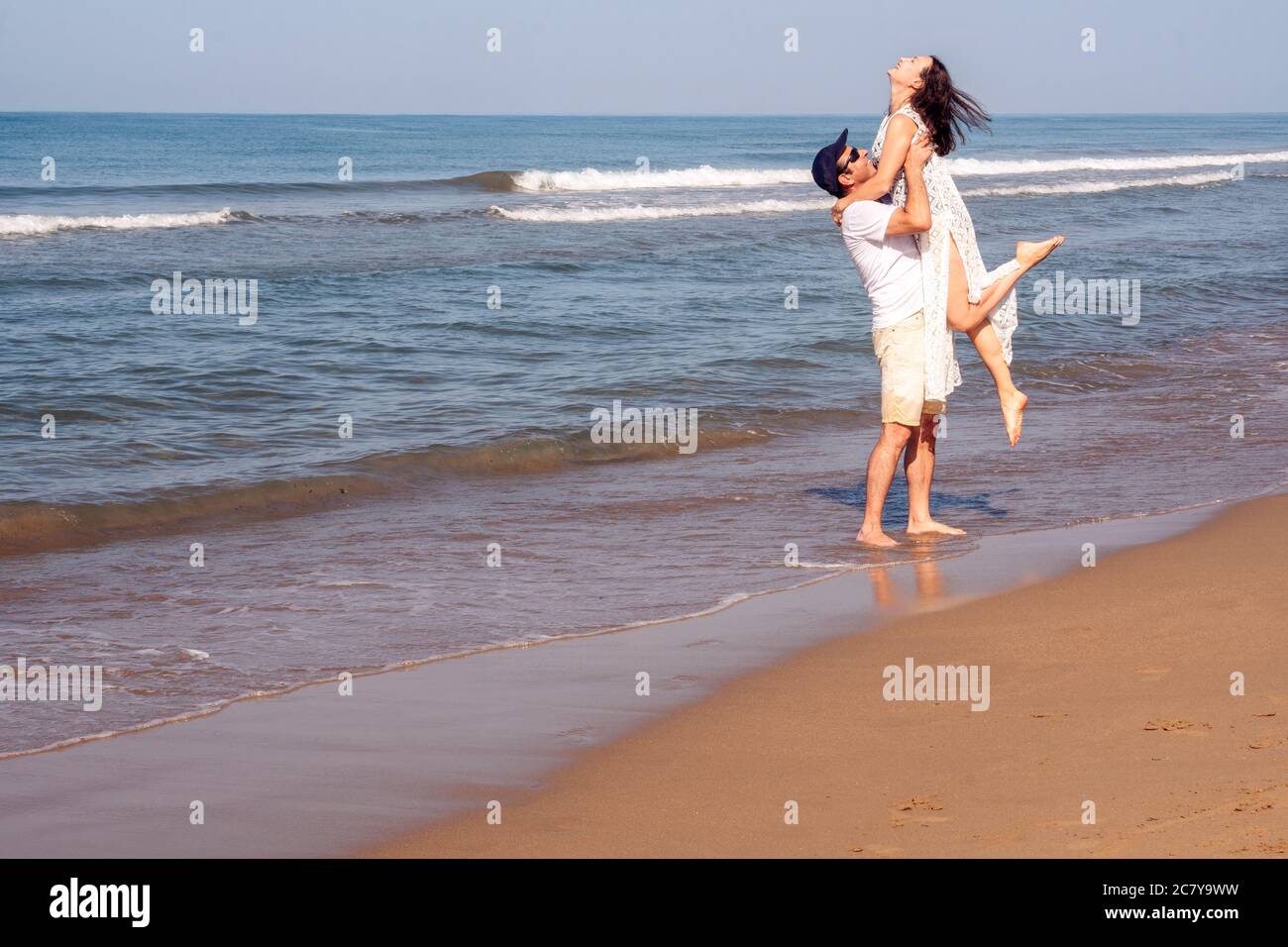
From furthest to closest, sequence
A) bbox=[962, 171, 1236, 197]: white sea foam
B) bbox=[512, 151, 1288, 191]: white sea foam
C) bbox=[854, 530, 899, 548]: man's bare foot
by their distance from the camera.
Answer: bbox=[512, 151, 1288, 191]: white sea foam
bbox=[962, 171, 1236, 197]: white sea foam
bbox=[854, 530, 899, 548]: man's bare foot

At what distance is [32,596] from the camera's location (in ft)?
19.6

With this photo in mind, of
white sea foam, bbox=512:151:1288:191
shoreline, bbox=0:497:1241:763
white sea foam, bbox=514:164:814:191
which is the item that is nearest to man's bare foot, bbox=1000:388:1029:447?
shoreline, bbox=0:497:1241:763

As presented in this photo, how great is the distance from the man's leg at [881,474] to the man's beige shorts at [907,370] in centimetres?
7

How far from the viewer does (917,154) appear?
5867 mm

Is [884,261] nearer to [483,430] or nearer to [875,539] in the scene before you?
[875,539]

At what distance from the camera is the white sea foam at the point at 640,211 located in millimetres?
24797

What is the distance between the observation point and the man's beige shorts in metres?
6.22

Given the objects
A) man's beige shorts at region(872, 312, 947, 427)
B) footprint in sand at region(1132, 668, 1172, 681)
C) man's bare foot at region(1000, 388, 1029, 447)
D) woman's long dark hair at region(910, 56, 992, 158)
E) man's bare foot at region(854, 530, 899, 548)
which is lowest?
footprint in sand at region(1132, 668, 1172, 681)

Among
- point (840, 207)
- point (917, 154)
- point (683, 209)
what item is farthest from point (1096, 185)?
point (917, 154)

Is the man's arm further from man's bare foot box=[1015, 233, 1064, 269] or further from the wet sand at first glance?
the wet sand

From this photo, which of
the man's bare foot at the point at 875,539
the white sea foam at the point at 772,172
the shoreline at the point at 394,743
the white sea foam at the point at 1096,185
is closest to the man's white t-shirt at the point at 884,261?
the man's bare foot at the point at 875,539

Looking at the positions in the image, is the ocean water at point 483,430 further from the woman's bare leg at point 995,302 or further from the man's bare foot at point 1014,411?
the woman's bare leg at point 995,302

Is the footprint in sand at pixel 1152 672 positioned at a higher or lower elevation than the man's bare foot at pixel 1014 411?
lower

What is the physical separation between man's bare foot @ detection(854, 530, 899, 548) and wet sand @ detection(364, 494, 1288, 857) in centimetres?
130
